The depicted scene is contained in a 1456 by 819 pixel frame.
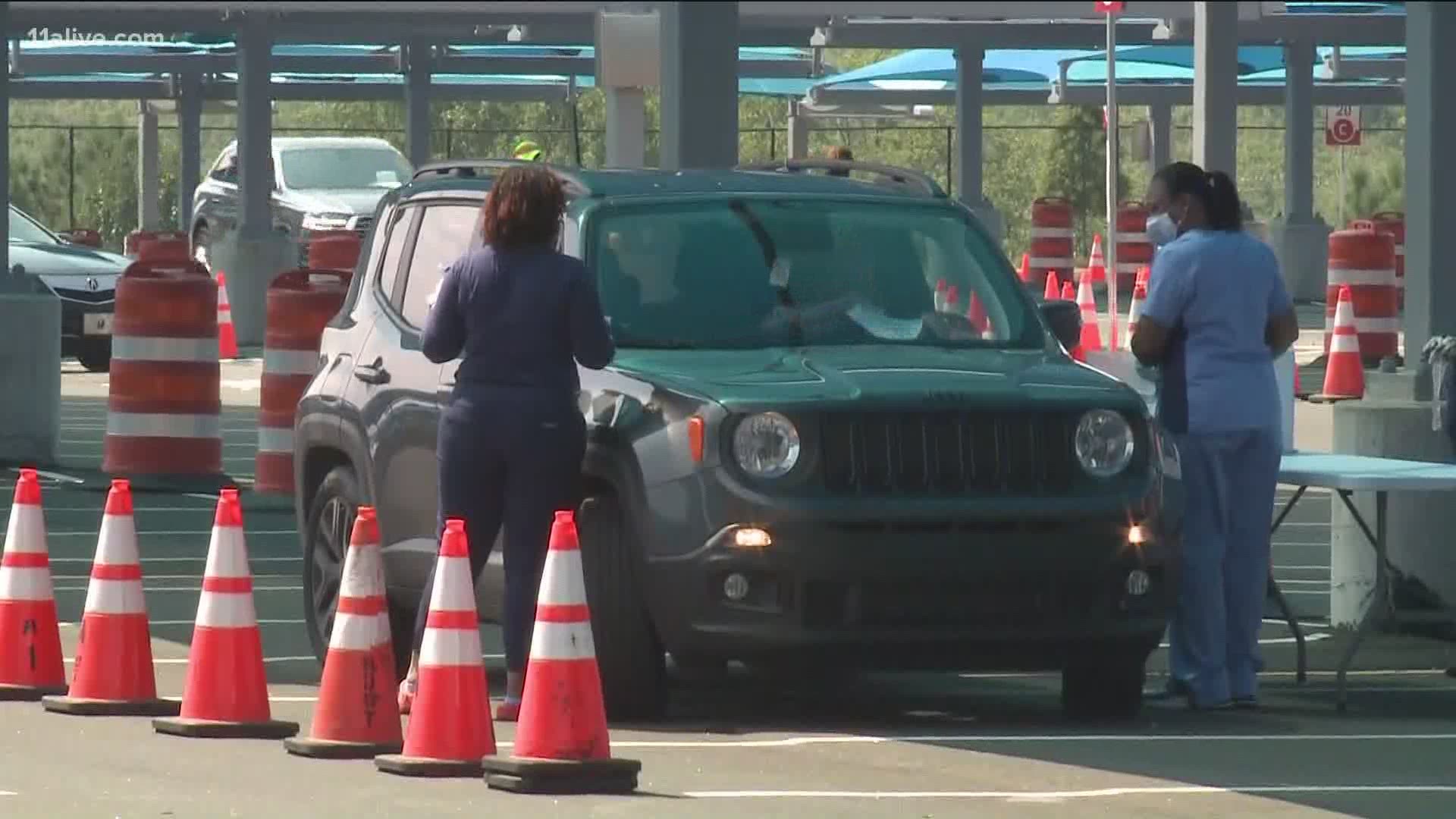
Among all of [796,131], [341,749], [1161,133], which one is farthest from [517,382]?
[796,131]

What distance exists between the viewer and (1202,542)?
11547 millimetres

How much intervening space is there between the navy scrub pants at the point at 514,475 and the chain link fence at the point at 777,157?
156 ft

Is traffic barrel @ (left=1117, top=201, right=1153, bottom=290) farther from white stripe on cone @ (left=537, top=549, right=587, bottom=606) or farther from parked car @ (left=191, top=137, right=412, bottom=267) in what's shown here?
white stripe on cone @ (left=537, top=549, right=587, bottom=606)

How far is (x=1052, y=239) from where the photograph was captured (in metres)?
42.2

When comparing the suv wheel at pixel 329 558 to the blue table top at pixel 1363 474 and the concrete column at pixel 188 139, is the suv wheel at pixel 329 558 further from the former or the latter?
the concrete column at pixel 188 139

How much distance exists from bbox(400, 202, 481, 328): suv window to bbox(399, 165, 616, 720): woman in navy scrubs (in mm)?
1273

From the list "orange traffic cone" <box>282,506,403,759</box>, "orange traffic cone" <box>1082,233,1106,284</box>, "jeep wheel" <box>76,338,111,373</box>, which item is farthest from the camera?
"orange traffic cone" <box>1082,233,1106,284</box>

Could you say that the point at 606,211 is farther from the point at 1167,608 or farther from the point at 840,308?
the point at 1167,608

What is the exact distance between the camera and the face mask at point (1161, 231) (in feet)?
40.4

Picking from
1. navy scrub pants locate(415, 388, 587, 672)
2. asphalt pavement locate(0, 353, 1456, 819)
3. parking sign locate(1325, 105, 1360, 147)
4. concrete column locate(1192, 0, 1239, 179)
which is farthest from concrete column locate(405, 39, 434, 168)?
navy scrub pants locate(415, 388, 587, 672)

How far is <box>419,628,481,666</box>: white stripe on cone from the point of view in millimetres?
9539

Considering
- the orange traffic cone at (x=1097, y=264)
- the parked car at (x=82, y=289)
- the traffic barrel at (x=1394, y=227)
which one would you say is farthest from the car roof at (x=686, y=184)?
the traffic barrel at (x=1394, y=227)

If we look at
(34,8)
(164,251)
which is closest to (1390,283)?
(164,251)

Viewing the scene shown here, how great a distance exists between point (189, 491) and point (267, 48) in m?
19.8
